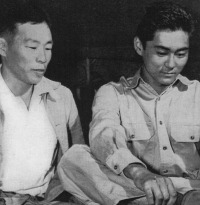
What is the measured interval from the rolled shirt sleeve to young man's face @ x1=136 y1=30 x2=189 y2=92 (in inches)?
6.1

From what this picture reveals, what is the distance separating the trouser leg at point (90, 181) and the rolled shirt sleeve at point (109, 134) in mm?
42

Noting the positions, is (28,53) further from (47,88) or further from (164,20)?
(164,20)

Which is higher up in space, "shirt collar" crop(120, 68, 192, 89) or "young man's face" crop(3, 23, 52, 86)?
"young man's face" crop(3, 23, 52, 86)

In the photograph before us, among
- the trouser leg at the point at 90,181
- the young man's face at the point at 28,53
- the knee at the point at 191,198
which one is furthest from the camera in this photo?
the young man's face at the point at 28,53

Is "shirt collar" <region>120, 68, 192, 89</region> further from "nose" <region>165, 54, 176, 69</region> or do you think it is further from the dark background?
the dark background

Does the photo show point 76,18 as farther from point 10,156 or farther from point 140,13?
point 10,156

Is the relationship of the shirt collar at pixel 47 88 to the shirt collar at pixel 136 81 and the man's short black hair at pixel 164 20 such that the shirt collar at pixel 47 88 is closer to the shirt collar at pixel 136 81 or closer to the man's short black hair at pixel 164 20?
the shirt collar at pixel 136 81

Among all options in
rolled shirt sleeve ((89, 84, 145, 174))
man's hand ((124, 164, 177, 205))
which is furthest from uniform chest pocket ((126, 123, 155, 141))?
man's hand ((124, 164, 177, 205))

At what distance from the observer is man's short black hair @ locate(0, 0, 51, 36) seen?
1424mm

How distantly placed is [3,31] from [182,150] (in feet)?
2.30

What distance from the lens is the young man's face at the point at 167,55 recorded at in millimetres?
1386

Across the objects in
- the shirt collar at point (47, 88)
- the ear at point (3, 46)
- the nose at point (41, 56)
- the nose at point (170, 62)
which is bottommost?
the shirt collar at point (47, 88)

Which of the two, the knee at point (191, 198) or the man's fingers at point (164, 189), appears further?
the knee at point (191, 198)

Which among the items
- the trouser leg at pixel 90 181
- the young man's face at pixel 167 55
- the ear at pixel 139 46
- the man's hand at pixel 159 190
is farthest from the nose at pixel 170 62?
the man's hand at pixel 159 190
